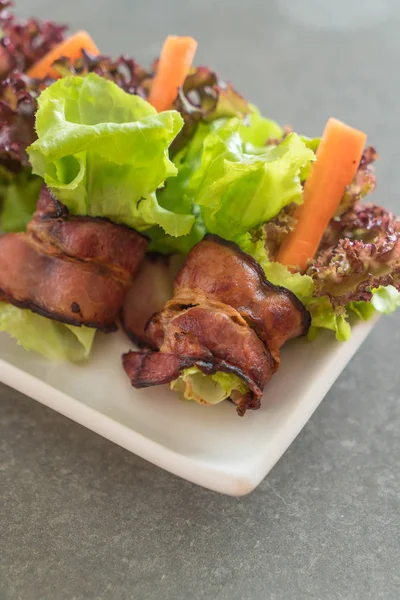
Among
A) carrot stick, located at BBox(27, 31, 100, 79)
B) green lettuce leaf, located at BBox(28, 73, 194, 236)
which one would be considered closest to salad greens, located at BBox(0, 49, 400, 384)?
green lettuce leaf, located at BBox(28, 73, 194, 236)

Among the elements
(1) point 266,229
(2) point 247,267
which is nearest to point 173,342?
(2) point 247,267

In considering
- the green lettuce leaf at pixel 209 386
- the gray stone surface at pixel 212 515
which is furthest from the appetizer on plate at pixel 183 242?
the gray stone surface at pixel 212 515

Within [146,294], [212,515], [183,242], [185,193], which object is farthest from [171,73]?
[212,515]

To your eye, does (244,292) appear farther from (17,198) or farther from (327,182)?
(17,198)

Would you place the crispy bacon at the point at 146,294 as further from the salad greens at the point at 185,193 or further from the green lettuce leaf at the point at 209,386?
the green lettuce leaf at the point at 209,386

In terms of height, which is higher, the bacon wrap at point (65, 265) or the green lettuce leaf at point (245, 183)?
the green lettuce leaf at point (245, 183)
